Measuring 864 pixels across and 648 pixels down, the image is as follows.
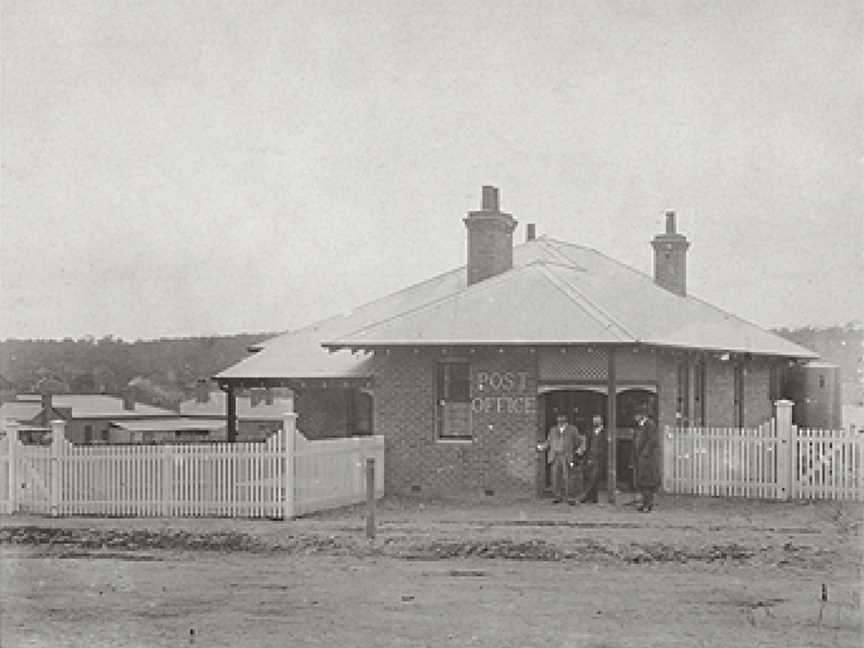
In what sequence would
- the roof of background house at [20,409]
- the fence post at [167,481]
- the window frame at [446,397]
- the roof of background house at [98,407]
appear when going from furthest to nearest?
the roof of background house at [98,407] < the roof of background house at [20,409] < the window frame at [446,397] < the fence post at [167,481]

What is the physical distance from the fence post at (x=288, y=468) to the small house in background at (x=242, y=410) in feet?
199

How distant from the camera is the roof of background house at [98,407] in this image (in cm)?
7294

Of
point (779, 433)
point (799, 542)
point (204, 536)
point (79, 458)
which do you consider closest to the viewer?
point (799, 542)

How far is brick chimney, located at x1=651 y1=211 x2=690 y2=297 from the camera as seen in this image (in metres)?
30.9

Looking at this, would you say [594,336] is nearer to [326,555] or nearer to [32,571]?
[326,555]

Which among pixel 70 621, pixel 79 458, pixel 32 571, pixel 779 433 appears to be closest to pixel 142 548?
pixel 32 571

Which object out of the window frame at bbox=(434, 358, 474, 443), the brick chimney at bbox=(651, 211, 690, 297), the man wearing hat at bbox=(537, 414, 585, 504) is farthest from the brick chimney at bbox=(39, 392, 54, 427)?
the man wearing hat at bbox=(537, 414, 585, 504)

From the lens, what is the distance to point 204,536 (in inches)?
684

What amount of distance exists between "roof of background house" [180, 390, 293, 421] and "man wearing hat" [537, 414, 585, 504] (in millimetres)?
61395

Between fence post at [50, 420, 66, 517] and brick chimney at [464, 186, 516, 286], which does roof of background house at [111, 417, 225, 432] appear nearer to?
brick chimney at [464, 186, 516, 286]

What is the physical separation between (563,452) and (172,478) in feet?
20.5

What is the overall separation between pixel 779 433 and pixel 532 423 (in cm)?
405

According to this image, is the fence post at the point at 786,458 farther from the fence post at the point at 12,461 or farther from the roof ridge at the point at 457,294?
the fence post at the point at 12,461

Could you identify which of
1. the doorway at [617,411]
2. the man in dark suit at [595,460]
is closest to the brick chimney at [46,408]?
the doorway at [617,411]
